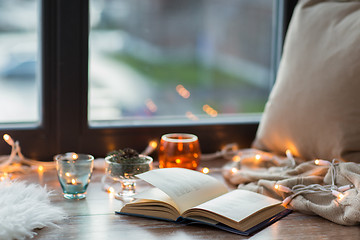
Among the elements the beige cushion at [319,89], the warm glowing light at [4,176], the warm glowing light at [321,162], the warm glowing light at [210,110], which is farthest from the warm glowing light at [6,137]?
the warm glowing light at [321,162]

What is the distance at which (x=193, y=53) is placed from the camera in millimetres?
1725

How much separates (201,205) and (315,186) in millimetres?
330

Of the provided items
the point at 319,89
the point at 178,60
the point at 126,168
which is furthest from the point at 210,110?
the point at 126,168

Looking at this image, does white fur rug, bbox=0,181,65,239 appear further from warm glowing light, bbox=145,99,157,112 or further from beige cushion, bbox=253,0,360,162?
beige cushion, bbox=253,0,360,162

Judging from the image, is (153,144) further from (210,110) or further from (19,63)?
(19,63)

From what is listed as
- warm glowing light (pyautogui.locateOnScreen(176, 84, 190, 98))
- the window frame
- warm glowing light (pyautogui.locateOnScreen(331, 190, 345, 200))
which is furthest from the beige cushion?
the window frame

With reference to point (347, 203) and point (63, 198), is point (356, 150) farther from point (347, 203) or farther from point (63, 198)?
point (63, 198)

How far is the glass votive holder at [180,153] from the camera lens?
4.68 ft

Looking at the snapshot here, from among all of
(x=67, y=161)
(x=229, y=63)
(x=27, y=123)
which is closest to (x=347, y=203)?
(x=67, y=161)

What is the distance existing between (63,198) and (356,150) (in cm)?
83

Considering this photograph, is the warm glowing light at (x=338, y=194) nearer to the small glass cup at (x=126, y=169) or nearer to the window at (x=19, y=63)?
the small glass cup at (x=126, y=169)

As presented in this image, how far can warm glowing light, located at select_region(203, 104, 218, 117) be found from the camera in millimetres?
1778

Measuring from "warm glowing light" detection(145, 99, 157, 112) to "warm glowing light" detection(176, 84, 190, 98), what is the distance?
0.35 feet

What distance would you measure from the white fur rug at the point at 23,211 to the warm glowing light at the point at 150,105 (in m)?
0.60
